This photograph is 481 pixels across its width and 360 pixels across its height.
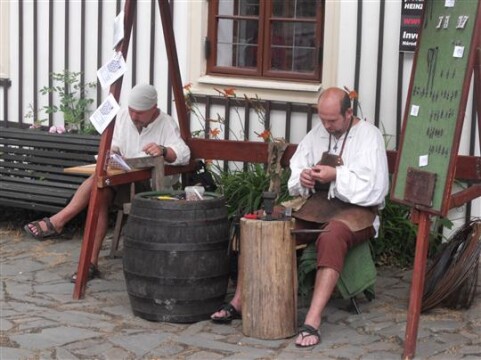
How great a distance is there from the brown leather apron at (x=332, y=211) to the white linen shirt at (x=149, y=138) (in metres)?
1.29

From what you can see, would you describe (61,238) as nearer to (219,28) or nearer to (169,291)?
(219,28)

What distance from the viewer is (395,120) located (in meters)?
7.66

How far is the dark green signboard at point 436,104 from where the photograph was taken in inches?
200

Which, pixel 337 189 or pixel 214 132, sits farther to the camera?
pixel 214 132

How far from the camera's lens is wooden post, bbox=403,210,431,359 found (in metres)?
5.24

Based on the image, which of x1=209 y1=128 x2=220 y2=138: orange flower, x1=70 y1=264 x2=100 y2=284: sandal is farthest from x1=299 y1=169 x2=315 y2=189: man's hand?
x1=209 y1=128 x2=220 y2=138: orange flower

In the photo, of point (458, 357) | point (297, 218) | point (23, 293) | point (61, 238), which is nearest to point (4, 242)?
point (61, 238)

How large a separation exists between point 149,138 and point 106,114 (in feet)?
2.02

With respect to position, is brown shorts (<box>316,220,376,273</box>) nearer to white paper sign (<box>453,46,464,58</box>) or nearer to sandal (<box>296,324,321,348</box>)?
sandal (<box>296,324,321,348</box>)

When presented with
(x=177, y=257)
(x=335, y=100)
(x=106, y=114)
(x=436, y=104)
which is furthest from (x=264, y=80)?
(x=436, y=104)

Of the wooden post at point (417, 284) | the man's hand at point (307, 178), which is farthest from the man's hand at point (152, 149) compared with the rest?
the wooden post at point (417, 284)

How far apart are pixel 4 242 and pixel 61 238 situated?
461 millimetres

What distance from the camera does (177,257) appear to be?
5.85 meters

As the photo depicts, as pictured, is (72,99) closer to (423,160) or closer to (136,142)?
(136,142)
